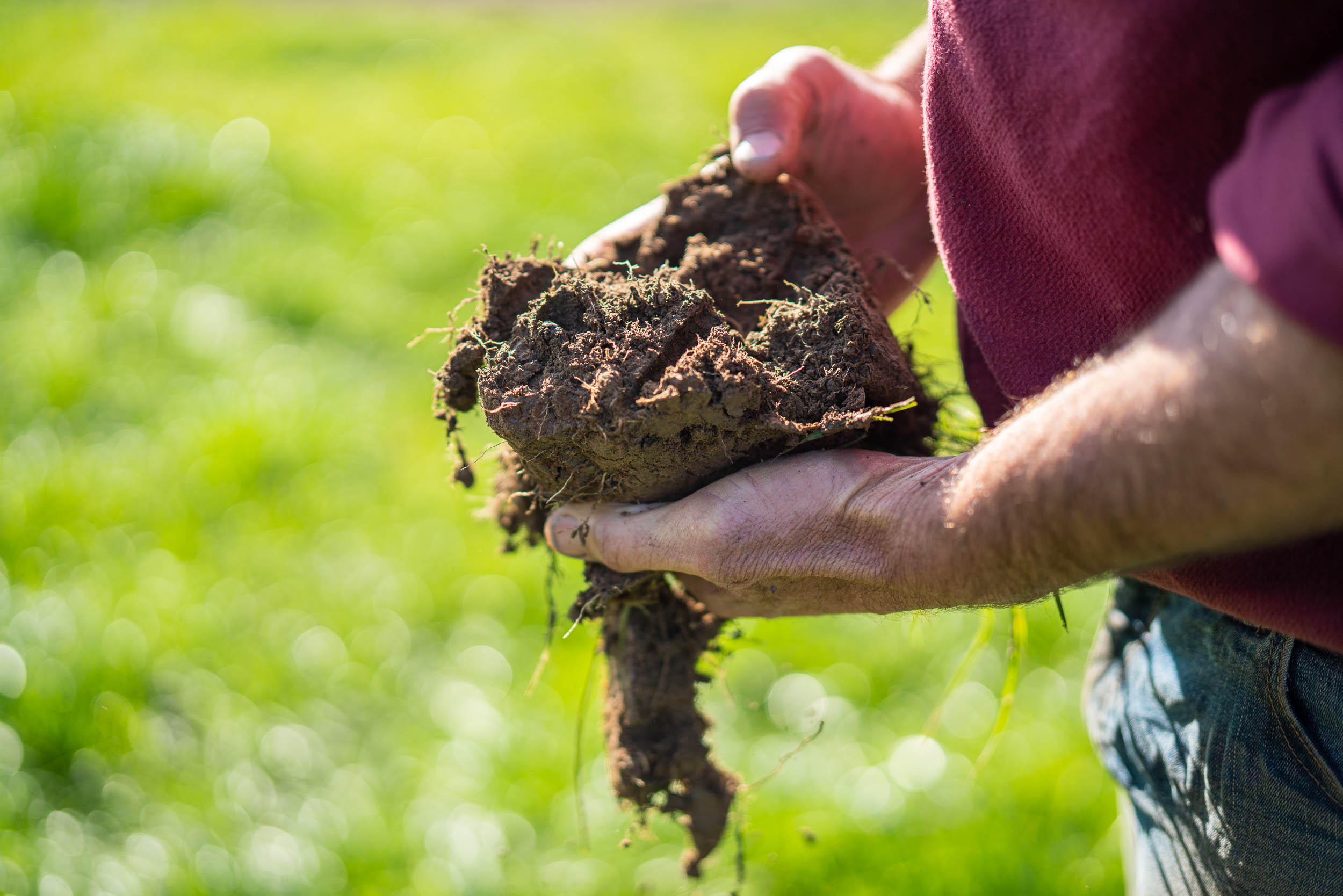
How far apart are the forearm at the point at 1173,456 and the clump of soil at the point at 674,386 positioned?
0.40m

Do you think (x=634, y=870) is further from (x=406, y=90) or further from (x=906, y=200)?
(x=406, y=90)

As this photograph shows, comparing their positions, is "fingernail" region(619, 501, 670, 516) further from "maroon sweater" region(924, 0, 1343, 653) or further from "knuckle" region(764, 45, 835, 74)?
"knuckle" region(764, 45, 835, 74)

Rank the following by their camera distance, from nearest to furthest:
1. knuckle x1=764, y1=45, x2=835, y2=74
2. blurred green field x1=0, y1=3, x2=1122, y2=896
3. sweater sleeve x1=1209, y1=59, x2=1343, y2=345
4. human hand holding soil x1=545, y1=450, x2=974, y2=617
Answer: sweater sleeve x1=1209, y1=59, x2=1343, y2=345
human hand holding soil x1=545, y1=450, x2=974, y2=617
knuckle x1=764, y1=45, x2=835, y2=74
blurred green field x1=0, y1=3, x2=1122, y2=896

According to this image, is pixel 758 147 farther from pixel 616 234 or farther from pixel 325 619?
pixel 325 619

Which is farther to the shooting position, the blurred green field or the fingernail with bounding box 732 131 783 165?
the blurred green field

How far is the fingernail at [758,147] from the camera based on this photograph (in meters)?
1.76

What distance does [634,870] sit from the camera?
264cm

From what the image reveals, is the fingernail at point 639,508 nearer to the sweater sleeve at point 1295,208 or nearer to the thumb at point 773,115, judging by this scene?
the thumb at point 773,115

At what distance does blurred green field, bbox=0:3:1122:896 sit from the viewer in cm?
262

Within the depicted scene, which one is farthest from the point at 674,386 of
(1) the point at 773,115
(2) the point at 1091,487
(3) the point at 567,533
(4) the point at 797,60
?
(4) the point at 797,60

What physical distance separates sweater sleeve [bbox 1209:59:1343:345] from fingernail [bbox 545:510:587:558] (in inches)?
42.6

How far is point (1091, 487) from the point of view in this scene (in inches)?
37.6

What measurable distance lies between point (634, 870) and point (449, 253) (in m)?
3.62

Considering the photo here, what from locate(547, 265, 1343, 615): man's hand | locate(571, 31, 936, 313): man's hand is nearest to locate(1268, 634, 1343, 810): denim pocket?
locate(547, 265, 1343, 615): man's hand
